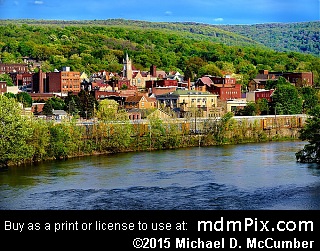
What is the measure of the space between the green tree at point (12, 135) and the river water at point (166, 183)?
27 centimetres

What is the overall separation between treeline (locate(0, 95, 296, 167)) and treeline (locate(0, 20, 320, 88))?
11362mm

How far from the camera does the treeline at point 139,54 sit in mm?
26922

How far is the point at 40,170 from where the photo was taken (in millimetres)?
9234

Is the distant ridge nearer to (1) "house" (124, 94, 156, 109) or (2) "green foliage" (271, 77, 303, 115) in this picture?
(2) "green foliage" (271, 77, 303, 115)

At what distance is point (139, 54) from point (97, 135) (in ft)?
60.4

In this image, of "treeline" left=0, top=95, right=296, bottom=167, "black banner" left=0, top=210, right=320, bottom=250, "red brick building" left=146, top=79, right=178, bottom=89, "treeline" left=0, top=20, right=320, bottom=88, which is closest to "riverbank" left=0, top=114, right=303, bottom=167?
"treeline" left=0, top=95, right=296, bottom=167

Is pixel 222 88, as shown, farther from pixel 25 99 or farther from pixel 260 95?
pixel 25 99

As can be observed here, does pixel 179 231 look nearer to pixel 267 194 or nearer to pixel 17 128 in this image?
pixel 267 194

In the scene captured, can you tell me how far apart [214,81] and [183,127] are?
8656 millimetres

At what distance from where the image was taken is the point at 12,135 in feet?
32.4

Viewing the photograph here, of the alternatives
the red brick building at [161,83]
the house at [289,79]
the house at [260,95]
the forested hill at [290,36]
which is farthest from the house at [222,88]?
the forested hill at [290,36]

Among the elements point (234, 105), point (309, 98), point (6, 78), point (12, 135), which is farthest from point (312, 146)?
point (6, 78)

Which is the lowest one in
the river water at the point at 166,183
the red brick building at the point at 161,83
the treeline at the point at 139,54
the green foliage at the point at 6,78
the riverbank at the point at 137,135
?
the river water at the point at 166,183

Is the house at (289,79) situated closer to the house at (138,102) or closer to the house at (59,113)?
the house at (138,102)
